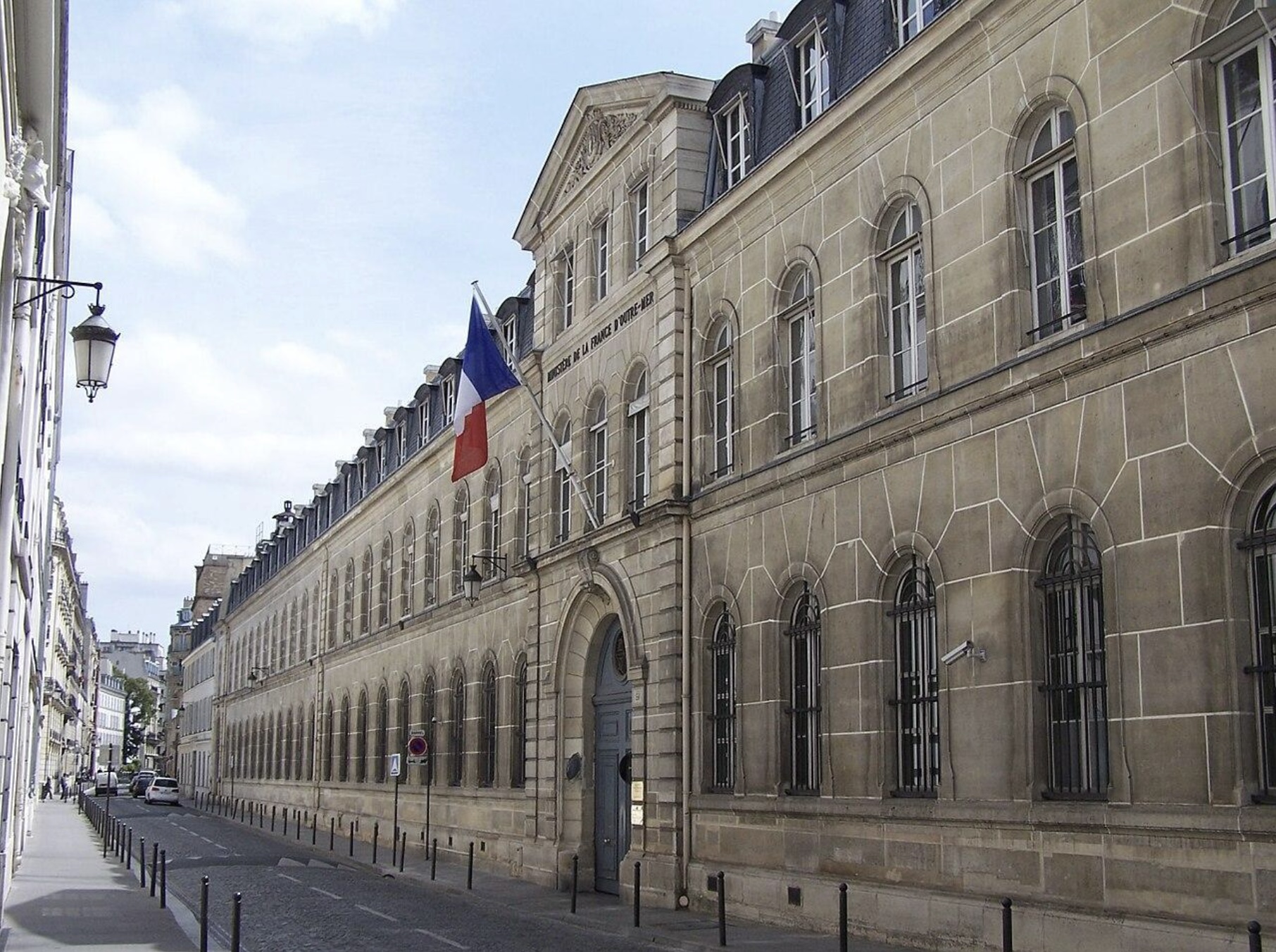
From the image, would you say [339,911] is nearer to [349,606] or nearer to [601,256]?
[601,256]

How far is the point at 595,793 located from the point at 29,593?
1034 cm

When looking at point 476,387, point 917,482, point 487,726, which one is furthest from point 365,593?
point 917,482

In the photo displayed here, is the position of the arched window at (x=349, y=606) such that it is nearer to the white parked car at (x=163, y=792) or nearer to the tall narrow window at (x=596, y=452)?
the tall narrow window at (x=596, y=452)

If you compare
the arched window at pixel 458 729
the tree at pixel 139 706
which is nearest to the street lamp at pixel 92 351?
the arched window at pixel 458 729

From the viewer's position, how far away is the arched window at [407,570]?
130 ft

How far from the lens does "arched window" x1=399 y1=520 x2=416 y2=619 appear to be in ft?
130

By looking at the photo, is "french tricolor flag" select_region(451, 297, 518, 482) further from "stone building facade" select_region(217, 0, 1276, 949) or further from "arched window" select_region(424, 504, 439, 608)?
"arched window" select_region(424, 504, 439, 608)

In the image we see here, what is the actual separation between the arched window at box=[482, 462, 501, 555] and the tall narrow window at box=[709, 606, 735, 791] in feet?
38.5

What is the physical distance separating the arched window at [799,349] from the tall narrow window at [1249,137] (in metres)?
7.12

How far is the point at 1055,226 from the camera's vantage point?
15055 mm

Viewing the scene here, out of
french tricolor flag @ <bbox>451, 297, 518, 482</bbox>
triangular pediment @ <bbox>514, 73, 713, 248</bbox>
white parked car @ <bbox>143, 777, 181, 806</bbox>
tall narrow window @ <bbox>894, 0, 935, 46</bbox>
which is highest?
triangular pediment @ <bbox>514, 73, 713, 248</bbox>

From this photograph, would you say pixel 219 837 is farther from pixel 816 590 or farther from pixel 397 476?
pixel 816 590

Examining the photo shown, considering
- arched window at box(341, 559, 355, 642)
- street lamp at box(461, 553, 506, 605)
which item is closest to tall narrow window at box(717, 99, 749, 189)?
street lamp at box(461, 553, 506, 605)

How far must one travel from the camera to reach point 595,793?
25922mm
